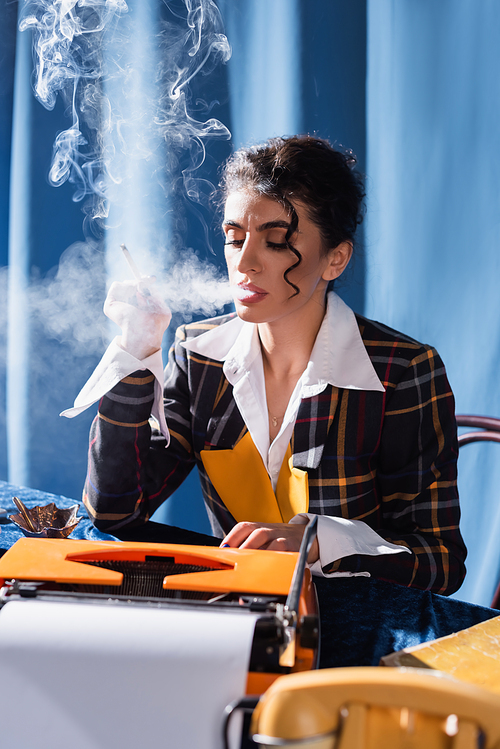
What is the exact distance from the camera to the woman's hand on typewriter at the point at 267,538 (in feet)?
2.57

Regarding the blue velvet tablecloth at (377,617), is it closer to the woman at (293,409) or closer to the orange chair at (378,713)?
the woman at (293,409)

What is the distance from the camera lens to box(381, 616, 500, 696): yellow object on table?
0.55m

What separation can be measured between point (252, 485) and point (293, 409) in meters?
0.17

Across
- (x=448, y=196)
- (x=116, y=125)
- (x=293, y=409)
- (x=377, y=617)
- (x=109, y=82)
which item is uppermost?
(x=109, y=82)

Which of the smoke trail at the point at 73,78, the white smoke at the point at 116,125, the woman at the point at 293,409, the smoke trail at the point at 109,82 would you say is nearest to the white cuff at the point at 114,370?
the woman at the point at 293,409

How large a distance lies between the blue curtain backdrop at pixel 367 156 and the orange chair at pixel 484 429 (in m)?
0.30

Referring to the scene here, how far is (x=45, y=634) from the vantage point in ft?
1.54

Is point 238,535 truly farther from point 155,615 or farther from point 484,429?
point 484,429

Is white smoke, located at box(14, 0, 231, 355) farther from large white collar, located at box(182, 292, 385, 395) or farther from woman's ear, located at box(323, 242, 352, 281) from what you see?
woman's ear, located at box(323, 242, 352, 281)

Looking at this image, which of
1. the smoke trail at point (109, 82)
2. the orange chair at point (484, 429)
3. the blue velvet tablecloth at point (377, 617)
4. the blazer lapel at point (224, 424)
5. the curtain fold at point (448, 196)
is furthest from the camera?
the smoke trail at point (109, 82)

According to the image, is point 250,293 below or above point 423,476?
above

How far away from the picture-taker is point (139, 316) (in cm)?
105

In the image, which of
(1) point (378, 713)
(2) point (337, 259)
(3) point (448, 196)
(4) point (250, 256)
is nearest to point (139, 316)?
(4) point (250, 256)

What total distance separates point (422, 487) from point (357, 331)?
35 centimetres
